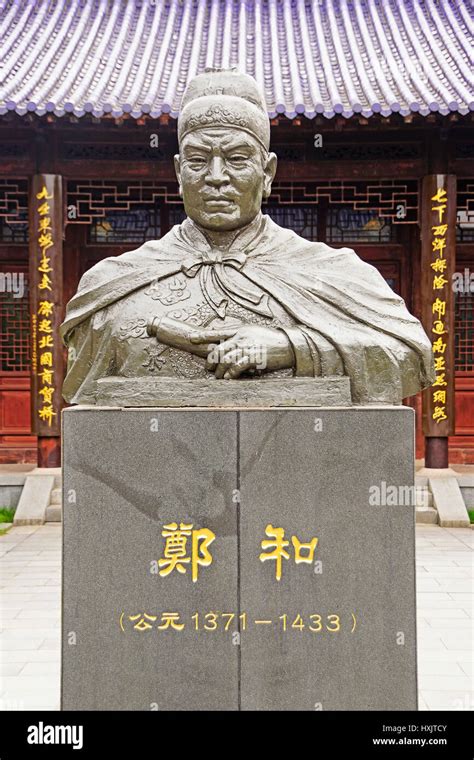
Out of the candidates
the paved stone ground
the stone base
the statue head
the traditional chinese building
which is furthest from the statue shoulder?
the traditional chinese building

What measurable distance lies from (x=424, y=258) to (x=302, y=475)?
236 inches

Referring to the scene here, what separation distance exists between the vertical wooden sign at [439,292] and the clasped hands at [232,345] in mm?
5410

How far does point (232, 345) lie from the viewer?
3.15 meters

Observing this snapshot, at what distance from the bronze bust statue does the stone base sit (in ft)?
0.87

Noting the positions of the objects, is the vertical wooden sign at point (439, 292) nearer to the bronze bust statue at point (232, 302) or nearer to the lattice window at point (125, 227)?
the lattice window at point (125, 227)

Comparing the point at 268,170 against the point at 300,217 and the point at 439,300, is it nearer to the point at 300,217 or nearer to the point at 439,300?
the point at 439,300

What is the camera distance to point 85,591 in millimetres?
3068

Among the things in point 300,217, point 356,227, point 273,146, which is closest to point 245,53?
point 273,146

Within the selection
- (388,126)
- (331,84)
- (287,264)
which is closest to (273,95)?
(331,84)

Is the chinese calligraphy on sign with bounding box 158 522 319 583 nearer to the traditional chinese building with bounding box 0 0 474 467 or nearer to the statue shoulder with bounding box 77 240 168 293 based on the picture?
the statue shoulder with bounding box 77 240 168 293

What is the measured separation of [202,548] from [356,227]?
24.7ft

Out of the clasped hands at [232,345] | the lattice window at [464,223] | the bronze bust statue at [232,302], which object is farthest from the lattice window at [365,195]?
the clasped hands at [232,345]

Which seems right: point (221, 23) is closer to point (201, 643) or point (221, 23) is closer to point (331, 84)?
point (331, 84)

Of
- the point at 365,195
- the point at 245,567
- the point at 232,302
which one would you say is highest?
the point at 365,195
